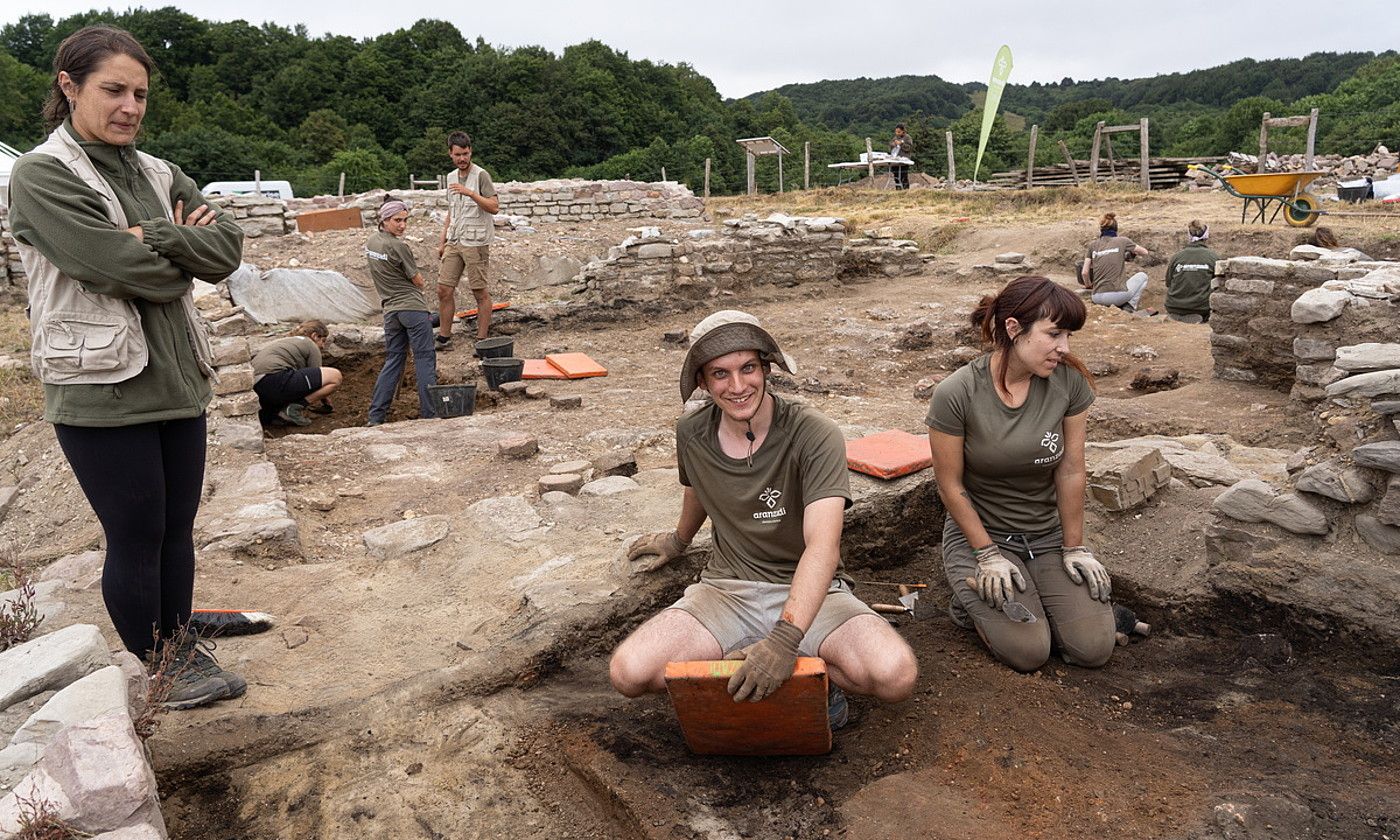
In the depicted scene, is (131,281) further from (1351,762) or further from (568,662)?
(1351,762)

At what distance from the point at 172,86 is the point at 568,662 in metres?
47.7

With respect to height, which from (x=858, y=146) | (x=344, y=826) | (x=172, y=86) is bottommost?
(x=344, y=826)

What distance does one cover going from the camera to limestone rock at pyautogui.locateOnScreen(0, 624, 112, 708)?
80.2 inches

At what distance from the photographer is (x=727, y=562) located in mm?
2797

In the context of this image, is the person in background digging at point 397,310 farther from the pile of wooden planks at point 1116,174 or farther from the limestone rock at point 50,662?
the pile of wooden planks at point 1116,174

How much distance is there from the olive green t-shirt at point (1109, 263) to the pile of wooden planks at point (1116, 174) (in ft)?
Answer: 41.1

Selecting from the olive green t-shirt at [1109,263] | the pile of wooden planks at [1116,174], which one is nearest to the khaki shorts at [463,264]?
the olive green t-shirt at [1109,263]

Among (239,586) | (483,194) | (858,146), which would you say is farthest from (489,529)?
(858,146)

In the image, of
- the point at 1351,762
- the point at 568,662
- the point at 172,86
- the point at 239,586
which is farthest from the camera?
the point at 172,86

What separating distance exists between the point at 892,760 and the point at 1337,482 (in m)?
1.81

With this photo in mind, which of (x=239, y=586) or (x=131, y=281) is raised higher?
(x=131, y=281)

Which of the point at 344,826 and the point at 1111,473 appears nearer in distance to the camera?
the point at 344,826

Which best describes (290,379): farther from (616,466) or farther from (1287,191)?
(1287,191)

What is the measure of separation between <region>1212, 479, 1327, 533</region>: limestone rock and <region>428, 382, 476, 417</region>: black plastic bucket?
5665 mm
